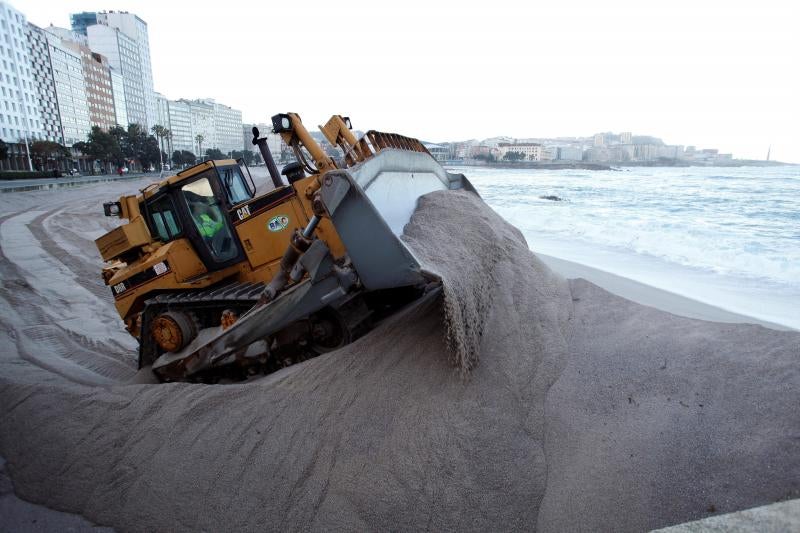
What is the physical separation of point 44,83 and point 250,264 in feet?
303

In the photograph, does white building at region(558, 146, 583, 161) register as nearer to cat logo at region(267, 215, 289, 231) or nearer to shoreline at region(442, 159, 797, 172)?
shoreline at region(442, 159, 797, 172)

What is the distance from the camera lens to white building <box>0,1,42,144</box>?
64.3 meters

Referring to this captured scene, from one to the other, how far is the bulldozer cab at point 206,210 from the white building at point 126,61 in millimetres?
117601

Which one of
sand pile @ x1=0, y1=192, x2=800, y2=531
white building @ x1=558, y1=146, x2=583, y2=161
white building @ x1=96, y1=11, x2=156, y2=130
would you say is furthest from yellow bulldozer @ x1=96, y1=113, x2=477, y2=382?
white building @ x1=96, y1=11, x2=156, y2=130

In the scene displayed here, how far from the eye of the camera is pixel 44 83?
76750 millimetres

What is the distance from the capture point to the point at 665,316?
4.91 meters

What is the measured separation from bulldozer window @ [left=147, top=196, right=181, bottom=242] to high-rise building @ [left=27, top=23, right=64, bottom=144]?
83.8 meters

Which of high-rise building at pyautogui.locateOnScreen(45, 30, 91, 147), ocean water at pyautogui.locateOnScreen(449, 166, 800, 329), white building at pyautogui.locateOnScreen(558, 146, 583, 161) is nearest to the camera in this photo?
ocean water at pyautogui.locateOnScreen(449, 166, 800, 329)

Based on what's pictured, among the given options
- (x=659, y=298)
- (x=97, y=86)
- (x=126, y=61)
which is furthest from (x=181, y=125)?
(x=659, y=298)

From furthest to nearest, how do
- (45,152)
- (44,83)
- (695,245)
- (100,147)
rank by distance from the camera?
(44,83)
(100,147)
(45,152)
(695,245)

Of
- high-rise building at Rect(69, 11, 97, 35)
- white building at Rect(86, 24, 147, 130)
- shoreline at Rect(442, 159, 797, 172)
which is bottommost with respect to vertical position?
shoreline at Rect(442, 159, 797, 172)

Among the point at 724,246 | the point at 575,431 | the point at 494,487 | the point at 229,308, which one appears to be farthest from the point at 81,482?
the point at 724,246

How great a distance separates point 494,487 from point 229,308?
3.14 meters

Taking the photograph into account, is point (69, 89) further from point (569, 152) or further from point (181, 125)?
point (569, 152)
